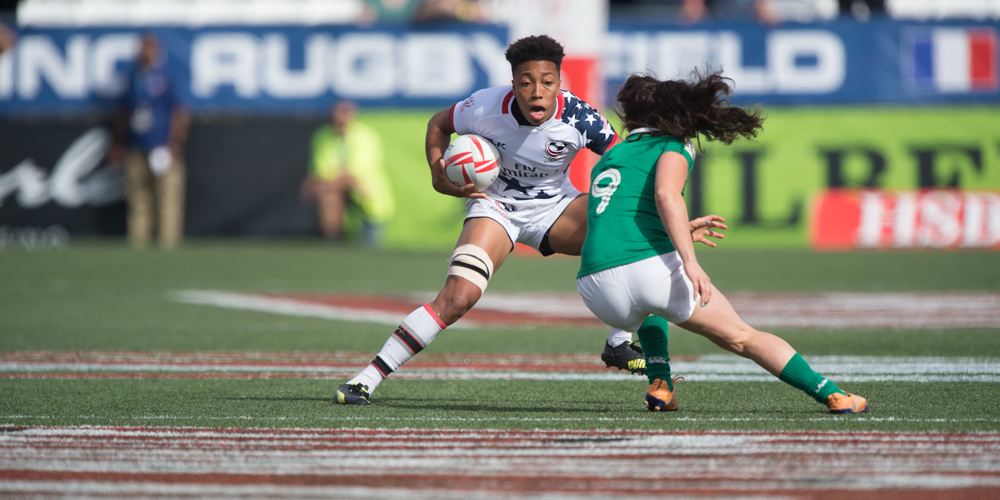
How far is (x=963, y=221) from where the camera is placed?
16.0 meters

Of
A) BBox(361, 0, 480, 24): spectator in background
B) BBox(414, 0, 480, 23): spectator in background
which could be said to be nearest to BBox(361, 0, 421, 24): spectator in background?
BBox(361, 0, 480, 24): spectator in background

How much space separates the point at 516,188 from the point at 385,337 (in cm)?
271

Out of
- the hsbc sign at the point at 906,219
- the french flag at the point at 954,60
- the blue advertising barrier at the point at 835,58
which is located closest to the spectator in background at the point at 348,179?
the blue advertising barrier at the point at 835,58

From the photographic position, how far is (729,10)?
66.5 feet

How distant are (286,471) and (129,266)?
11.2 metres

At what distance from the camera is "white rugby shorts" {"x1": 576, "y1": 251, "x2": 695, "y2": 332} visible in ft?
14.8

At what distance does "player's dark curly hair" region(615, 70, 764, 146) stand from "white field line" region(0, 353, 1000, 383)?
1750 mm

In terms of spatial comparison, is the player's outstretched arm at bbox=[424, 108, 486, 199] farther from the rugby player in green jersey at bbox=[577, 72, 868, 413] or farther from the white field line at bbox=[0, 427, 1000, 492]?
the white field line at bbox=[0, 427, 1000, 492]

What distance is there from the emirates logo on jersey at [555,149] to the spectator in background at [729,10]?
490 inches

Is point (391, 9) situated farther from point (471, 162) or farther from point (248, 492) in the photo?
point (248, 492)

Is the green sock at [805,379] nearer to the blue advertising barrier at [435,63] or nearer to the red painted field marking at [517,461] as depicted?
the red painted field marking at [517,461]

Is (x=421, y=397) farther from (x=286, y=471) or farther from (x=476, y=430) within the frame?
(x=286, y=471)

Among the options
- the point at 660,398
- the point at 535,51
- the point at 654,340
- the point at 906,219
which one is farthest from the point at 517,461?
the point at 906,219

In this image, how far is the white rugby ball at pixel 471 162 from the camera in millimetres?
5539
